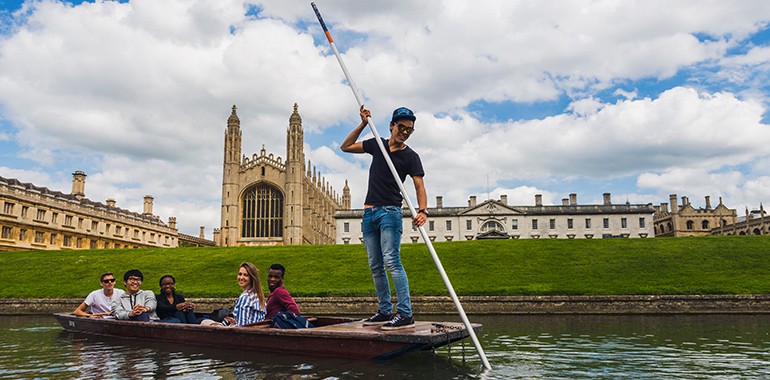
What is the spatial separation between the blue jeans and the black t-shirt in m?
0.12

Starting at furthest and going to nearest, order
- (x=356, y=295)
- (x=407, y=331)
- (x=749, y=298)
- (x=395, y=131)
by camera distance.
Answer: (x=356, y=295) < (x=749, y=298) < (x=395, y=131) < (x=407, y=331)

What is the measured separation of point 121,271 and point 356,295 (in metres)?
15.7

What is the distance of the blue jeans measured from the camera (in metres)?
7.02

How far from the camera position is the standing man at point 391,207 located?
23.0 feet

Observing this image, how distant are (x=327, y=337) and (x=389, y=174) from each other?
243 centimetres

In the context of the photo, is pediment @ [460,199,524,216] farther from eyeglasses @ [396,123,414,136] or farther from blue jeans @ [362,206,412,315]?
eyeglasses @ [396,123,414,136]

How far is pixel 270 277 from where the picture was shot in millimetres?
8297

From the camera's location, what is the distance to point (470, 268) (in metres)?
25.2

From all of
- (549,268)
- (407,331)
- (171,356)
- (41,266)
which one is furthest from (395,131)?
(41,266)

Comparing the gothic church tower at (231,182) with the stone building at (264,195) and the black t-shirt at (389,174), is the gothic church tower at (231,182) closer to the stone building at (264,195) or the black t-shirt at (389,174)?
the stone building at (264,195)

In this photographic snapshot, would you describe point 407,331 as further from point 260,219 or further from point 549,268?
point 260,219

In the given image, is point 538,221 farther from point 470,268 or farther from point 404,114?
point 404,114

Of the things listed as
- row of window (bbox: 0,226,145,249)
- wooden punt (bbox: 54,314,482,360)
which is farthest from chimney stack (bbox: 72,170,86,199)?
wooden punt (bbox: 54,314,482,360)

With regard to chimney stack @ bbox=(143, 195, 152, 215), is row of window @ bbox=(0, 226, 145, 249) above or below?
below
